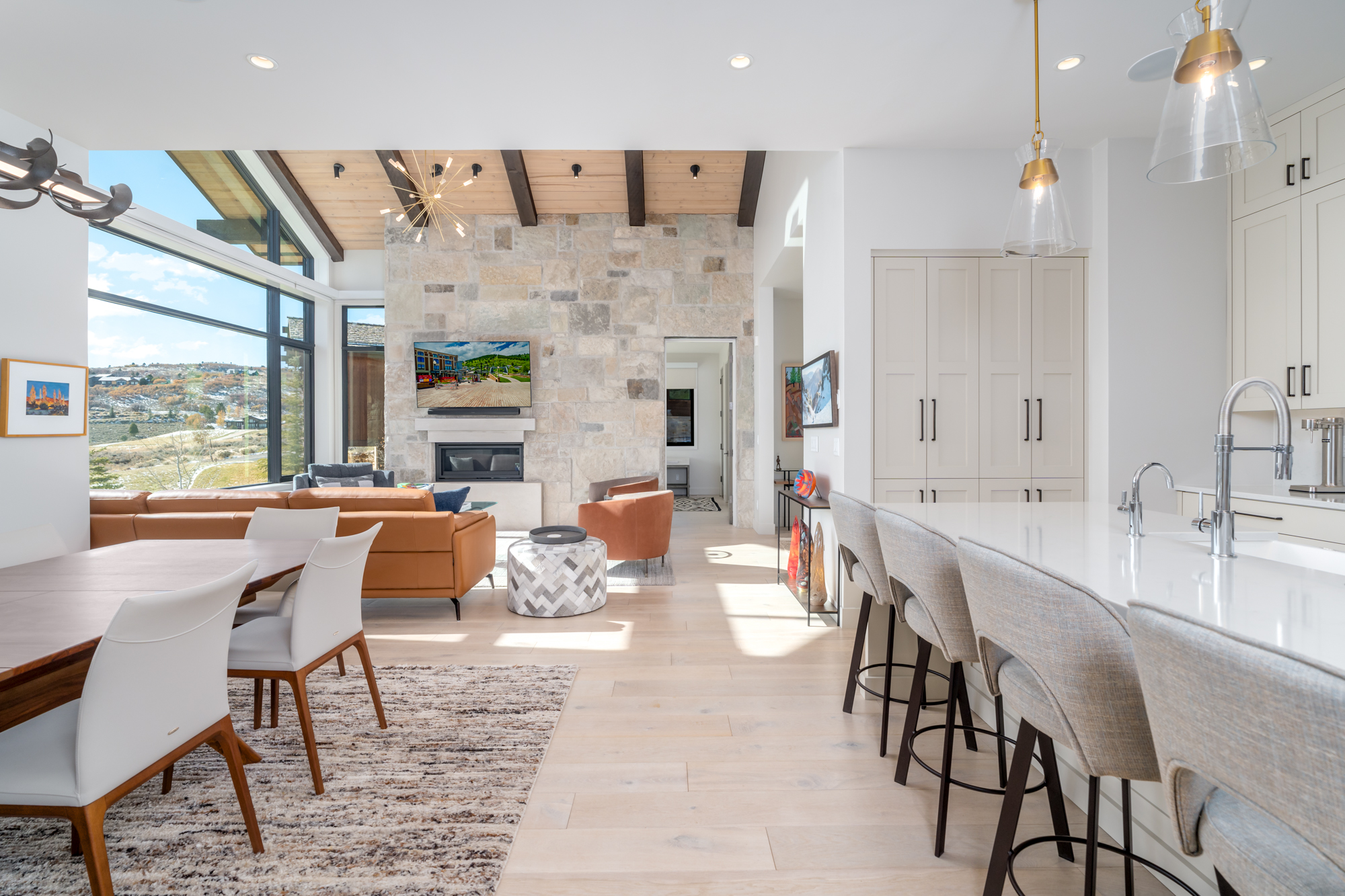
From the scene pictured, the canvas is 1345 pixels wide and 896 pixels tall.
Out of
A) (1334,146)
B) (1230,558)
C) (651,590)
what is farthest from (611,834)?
(1334,146)

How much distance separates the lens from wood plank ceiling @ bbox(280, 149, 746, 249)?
6340 millimetres

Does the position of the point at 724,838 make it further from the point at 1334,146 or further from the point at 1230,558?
the point at 1334,146

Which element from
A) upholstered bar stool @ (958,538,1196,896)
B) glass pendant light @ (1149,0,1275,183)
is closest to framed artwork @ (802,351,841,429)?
glass pendant light @ (1149,0,1275,183)

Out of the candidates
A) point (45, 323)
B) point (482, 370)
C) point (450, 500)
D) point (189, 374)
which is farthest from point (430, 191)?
point (450, 500)

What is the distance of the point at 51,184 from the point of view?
1.88 metres

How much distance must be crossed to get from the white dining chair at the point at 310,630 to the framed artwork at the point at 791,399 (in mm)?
5807

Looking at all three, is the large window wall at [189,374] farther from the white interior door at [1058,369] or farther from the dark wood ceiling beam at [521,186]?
the white interior door at [1058,369]

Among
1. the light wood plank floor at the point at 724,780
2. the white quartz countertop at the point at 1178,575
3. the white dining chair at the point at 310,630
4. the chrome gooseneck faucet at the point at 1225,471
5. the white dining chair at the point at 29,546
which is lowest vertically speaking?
the light wood plank floor at the point at 724,780

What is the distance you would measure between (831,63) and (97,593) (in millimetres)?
3326

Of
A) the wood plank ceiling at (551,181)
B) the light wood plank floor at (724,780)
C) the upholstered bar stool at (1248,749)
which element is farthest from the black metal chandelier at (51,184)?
the wood plank ceiling at (551,181)

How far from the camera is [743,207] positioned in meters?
6.72

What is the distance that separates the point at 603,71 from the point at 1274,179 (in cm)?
339

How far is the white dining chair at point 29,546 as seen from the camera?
223cm

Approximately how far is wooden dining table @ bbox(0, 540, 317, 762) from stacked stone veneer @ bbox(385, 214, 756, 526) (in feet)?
14.8
